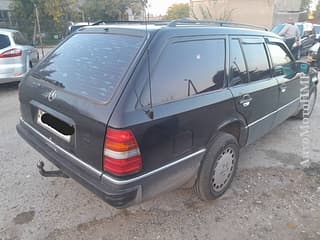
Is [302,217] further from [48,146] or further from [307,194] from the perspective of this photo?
[48,146]

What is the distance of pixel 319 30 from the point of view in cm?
1681

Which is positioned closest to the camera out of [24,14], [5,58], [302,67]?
[302,67]

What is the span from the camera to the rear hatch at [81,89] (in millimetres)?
1844

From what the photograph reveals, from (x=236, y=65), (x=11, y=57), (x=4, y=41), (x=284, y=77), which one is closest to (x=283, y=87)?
(x=284, y=77)

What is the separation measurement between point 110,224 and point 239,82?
183cm

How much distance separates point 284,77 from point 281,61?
0.73 ft

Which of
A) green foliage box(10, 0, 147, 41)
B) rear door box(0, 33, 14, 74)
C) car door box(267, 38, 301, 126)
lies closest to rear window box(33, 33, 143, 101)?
car door box(267, 38, 301, 126)

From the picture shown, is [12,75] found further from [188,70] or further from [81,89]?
[188,70]

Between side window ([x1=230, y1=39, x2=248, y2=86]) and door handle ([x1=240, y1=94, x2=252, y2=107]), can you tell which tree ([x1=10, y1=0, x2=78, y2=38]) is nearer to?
side window ([x1=230, y1=39, x2=248, y2=86])

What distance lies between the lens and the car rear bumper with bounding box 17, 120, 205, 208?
5.90 feet

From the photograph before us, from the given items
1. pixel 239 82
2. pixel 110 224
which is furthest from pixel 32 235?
pixel 239 82

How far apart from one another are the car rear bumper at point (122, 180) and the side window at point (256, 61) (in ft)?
3.88

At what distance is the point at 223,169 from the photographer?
264cm

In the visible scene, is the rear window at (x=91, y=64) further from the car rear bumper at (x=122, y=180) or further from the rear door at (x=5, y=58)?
the rear door at (x=5, y=58)
